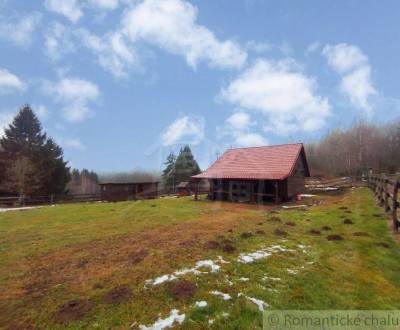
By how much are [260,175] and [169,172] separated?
114 feet

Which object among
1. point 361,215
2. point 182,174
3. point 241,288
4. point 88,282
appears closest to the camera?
point 241,288

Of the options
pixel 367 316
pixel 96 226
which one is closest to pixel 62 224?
pixel 96 226

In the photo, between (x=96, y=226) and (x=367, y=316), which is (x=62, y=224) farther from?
(x=367, y=316)

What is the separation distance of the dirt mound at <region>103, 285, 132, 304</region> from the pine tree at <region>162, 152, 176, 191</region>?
48.5 metres

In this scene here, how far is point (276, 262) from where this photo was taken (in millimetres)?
7469

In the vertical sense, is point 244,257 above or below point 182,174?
below

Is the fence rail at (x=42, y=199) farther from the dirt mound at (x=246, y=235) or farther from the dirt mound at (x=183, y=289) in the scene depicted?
the dirt mound at (x=183, y=289)

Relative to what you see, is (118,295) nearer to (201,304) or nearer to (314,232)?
(201,304)

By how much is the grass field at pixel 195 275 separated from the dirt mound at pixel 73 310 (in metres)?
0.02

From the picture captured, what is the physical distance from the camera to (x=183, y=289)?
5902 millimetres

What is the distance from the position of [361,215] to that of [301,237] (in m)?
5.71

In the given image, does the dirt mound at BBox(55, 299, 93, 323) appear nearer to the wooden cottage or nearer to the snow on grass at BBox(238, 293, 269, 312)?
the snow on grass at BBox(238, 293, 269, 312)

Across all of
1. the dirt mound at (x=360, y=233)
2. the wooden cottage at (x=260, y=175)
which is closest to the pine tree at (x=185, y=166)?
the wooden cottage at (x=260, y=175)

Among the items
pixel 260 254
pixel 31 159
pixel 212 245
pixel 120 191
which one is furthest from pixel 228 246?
pixel 31 159
